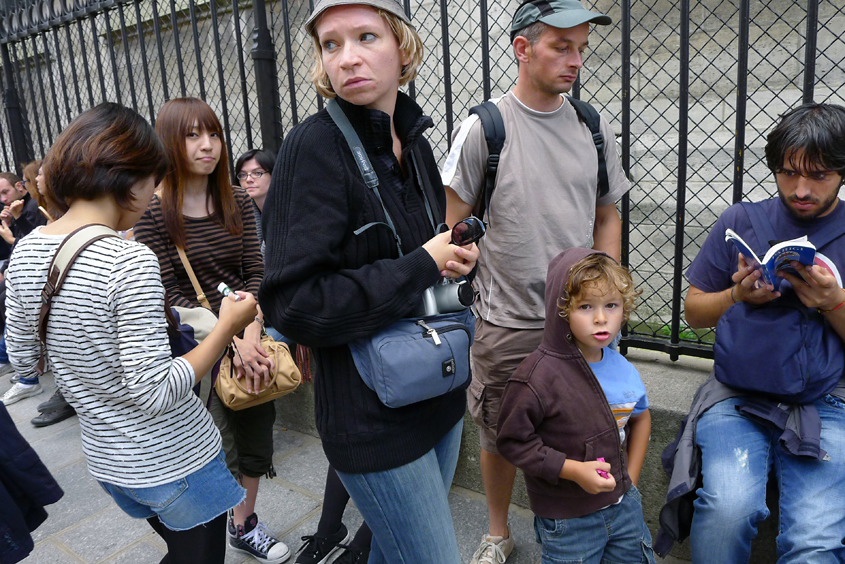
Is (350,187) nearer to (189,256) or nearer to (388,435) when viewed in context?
(388,435)

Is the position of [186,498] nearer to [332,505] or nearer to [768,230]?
[332,505]

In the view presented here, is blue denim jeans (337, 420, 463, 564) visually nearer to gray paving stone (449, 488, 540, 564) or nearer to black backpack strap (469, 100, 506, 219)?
black backpack strap (469, 100, 506, 219)

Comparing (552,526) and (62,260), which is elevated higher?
(62,260)

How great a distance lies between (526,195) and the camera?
2293 millimetres

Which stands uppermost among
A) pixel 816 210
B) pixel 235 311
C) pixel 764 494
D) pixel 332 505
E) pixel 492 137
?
pixel 492 137

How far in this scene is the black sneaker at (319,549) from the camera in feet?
8.45

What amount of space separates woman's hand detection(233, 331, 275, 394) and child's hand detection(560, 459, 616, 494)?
4.17 ft

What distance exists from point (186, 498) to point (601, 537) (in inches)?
49.0

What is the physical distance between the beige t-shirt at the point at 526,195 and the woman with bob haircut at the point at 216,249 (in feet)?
3.18

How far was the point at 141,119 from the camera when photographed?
1.78 meters

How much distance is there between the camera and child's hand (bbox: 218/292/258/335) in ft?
5.71

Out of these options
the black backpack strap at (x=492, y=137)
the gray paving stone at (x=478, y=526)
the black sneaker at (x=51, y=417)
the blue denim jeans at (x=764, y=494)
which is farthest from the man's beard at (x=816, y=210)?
the black sneaker at (x=51, y=417)

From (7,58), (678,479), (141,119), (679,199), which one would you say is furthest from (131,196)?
(7,58)

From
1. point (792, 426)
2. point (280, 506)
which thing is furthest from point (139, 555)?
point (792, 426)
